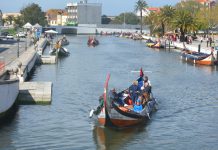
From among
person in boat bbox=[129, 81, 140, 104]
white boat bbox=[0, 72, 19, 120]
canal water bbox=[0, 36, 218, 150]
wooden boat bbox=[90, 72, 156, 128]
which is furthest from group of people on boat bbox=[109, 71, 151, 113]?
white boat bbox=[0, 72, 19, 120]

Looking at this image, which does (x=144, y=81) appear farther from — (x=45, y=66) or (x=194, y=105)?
(x=45, y=66)

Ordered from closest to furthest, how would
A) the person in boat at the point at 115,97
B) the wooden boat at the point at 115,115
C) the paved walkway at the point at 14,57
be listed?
the wooden boat at the point at 115,115
the person in boat at the point at 115,97
the paved walkway at the point at 14,57

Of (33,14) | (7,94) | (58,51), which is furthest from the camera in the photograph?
(33,14)

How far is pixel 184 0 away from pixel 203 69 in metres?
137

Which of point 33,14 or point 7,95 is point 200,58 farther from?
point 33,14

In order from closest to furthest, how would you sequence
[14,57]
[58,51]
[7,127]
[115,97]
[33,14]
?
[7,127] → [115,97] → [14,57] → [58,51] → [33,14]

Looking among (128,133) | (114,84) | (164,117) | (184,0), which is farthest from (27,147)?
(184,0)

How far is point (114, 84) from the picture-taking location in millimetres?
46906

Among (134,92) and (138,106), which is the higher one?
(134,92)

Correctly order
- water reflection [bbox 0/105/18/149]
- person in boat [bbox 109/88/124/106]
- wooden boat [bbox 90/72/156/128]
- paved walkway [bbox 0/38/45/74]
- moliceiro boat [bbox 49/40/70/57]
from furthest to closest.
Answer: moliceiro boat [bbox 49/40/70/57]
paved walkway [bbox 0/38/45/74]
person in boat [bbox 109/88/124/106]
wooden boat [bbox 90/72/156/128]
water reflection [bbox 0/105/18/149]

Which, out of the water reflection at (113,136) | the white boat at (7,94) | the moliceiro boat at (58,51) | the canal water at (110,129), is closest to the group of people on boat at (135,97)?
the canal water at (110,129)

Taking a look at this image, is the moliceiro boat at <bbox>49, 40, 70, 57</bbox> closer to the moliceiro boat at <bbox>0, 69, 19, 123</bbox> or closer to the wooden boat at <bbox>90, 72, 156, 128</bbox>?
the moliceiro boat at <bbox>0, 69, 19, 123</bbox>

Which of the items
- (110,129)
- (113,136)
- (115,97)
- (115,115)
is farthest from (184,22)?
(113,136)

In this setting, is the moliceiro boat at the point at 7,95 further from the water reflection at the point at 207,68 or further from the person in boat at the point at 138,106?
the water reflection at the point at 207,68
